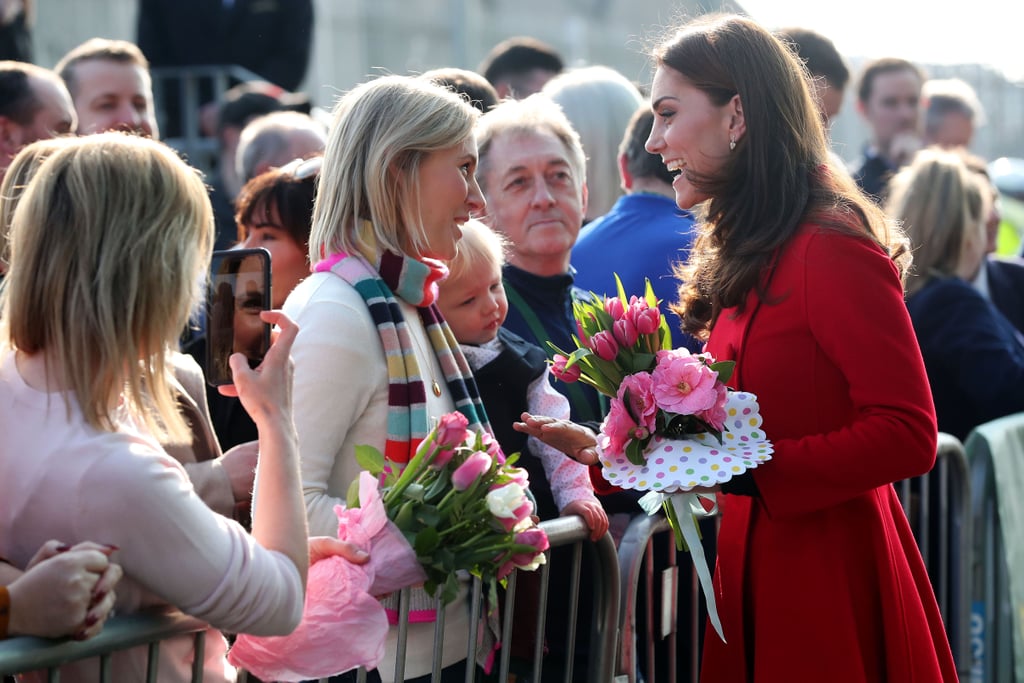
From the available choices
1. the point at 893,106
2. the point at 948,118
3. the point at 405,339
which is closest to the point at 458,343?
the point at 405,339

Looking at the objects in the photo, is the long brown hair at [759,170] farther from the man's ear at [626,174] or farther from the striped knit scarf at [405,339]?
the man's ear at [626,174]

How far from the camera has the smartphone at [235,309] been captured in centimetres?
231

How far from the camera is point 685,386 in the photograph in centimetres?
282

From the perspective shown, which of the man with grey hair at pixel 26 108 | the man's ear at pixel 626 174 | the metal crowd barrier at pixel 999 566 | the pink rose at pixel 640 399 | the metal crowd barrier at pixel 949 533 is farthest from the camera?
the metal crowd barrier at pixel 999 566

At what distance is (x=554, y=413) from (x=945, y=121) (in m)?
6.99

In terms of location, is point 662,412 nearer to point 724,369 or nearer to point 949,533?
point 724,369

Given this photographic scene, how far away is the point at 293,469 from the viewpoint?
7.29 ft

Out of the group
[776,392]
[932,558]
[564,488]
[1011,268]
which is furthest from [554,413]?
[1011,268]

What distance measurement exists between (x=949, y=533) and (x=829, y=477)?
2.53m

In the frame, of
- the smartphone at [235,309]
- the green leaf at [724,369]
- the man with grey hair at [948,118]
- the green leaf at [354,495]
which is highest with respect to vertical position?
the smartphone at [235,309]

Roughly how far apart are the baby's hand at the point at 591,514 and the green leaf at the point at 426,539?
0.85 metres

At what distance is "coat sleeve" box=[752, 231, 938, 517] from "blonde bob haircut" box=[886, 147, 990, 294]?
7.59 ft

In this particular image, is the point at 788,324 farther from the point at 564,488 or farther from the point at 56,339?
the point at 56,339

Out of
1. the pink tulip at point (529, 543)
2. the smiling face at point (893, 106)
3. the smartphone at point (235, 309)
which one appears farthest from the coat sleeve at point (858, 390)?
the smiling face at point (893, 106)
